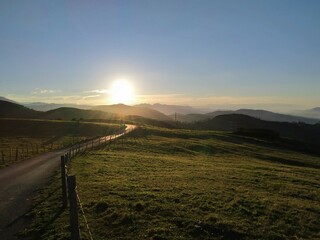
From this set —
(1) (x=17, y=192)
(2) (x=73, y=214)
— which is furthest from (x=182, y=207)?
(1) (x=17, y=192)

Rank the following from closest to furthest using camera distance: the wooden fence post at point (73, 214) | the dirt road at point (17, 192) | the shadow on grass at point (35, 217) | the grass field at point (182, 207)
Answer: the wooden fence post at point (73, 214), the shadow on grass at point (35, 217), the grass field at point (182, 207), the dirt road at point (17, 192)

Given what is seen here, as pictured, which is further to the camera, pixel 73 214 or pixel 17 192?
pixel 17 192

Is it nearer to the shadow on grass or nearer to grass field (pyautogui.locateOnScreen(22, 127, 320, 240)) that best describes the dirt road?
the shadow on grass

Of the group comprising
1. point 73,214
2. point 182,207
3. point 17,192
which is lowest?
point 17,192

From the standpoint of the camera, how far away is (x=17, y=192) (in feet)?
74.3

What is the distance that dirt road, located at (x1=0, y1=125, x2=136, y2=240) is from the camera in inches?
627

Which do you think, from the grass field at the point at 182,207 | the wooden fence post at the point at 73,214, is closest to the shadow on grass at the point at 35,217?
the grass field at the point at 182,207

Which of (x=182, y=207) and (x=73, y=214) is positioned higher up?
(x=73, y=214)

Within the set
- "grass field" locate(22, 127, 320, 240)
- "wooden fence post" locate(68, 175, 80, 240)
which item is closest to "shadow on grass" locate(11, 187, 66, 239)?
"grass field" locate(22, 127, 320, 240)

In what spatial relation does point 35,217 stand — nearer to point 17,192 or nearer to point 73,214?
point 73,214

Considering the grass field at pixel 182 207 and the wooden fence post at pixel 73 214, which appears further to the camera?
the grass field at pixel 182 207

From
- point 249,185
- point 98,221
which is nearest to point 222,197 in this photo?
point 249,185

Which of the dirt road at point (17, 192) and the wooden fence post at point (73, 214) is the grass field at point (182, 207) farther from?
the wooden fence post at point (73, 214)

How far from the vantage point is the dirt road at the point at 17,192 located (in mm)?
15930
